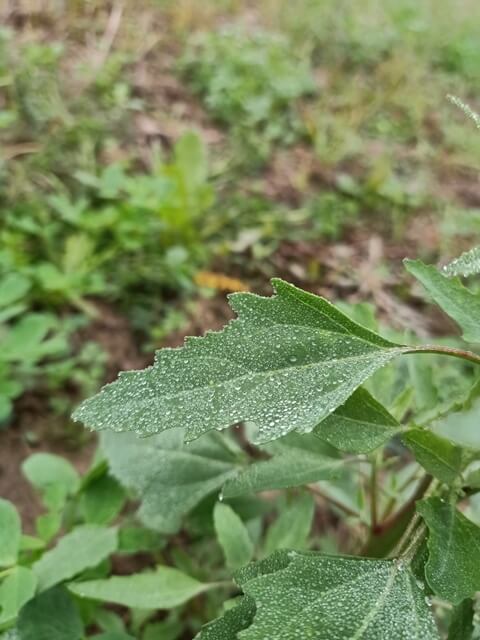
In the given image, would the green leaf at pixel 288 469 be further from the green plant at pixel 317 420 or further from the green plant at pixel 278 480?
the green plant at pixel 317 420

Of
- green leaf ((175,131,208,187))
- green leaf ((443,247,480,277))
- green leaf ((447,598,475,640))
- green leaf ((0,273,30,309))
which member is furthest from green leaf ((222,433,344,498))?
green leaf ((175,131,208,187))

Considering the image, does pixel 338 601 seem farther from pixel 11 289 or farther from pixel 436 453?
A: pixel 11 289

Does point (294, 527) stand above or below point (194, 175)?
below

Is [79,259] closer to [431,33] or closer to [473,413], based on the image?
[473,413]

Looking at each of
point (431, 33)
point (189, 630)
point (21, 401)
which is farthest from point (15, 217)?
point (431, 33)

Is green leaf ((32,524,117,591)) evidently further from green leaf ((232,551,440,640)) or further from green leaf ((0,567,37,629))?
green leaf ((232,551,440,640))

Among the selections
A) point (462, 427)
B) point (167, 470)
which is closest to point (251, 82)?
point (462, 427)
